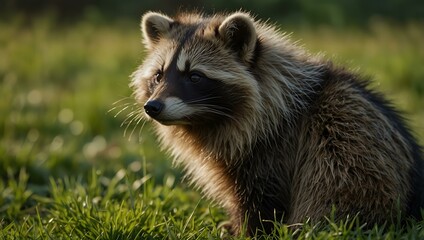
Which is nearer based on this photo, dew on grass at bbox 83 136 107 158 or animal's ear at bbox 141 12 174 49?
animal's ear at bbox 141 12 174 49

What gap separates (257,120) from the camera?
15.2 ft

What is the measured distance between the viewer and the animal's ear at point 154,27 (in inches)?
201

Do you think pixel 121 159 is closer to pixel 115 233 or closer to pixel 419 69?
pixel 115 233

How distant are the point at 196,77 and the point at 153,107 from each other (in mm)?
409

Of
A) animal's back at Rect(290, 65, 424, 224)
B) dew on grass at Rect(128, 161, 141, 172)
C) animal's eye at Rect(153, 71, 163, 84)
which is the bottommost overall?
dew on grass at Rect(128, 161, 141, 172)

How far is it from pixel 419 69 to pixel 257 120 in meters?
5.97

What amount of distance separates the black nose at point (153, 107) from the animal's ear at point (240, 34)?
661mm

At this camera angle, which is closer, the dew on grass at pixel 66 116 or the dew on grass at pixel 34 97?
the dew on grass at pixel 66 116

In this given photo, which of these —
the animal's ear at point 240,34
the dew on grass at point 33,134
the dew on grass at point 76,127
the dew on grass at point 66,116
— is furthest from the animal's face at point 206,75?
the dew on grass at point 66,116

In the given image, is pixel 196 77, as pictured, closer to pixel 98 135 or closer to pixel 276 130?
pixel 276 130

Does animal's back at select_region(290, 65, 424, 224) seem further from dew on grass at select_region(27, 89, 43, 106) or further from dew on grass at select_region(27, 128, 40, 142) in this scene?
dew on grass at select_region(27, 89, 43, 106)

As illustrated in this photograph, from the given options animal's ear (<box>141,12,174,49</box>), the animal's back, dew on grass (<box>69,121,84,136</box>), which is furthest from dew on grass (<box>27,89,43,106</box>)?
the animal's back

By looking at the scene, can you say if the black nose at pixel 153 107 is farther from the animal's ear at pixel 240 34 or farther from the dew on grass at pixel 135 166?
the dew on grass at pixel 135 166

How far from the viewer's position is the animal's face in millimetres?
4523
